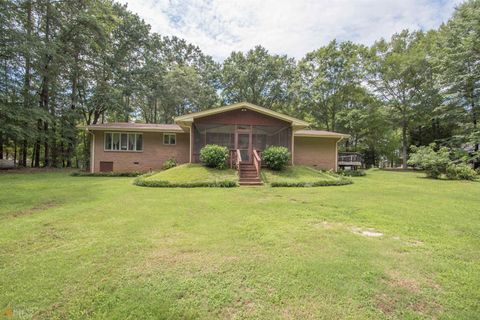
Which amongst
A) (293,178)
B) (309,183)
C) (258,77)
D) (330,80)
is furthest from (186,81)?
(309,183)

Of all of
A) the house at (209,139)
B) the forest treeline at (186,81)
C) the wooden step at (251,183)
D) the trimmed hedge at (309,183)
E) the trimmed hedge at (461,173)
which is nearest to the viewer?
the trimmed hedge at (309,183)

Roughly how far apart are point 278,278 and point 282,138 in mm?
13714

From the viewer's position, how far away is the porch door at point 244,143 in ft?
48.7

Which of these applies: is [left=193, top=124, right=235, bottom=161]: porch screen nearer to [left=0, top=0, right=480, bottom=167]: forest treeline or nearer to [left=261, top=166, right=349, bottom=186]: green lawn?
[left=261, top=166, right=349, bottom=186]: green lawn

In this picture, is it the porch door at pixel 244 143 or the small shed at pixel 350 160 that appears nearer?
the porch door at pixel 244 143

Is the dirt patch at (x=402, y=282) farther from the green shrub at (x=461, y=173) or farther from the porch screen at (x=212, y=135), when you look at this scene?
the green shrub at (x=461, y=173)

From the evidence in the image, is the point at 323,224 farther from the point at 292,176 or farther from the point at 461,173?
the point at 461,173

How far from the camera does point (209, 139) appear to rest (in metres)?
16.1

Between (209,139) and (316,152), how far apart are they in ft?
27.6

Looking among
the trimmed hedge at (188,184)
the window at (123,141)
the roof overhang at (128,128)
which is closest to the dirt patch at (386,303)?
the trimmed hedge at (188,184)

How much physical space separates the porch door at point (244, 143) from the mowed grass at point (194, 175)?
2.08m

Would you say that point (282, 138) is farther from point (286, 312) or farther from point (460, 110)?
point (460, 110)

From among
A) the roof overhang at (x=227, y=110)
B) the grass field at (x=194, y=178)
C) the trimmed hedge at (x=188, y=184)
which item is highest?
the roof overhang at (x=227, y=110)

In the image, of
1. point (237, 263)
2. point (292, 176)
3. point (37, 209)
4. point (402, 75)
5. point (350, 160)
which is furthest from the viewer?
point (402, 75)
